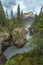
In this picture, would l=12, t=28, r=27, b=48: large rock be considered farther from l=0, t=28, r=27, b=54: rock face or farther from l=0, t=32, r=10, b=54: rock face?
l=0, t=32, r=10, b=54: rock face

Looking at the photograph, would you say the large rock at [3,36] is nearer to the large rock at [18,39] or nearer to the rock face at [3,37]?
the rock face at [3,37]

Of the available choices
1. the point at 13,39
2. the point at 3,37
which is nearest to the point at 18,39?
the point at 13,39

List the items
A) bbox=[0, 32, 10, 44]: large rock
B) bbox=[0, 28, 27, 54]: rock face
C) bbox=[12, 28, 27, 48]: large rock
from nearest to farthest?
1. bbox=[0, 32, 10, 44]: large rock
2. bbox=[0, 28, 27, 54]: rock face
3. bbox=[12, 28, 27, 48]: large rock

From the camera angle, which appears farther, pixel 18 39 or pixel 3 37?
pixel 18 39

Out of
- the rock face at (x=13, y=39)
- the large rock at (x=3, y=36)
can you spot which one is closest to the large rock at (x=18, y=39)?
the rock face at (x=13, y=39)

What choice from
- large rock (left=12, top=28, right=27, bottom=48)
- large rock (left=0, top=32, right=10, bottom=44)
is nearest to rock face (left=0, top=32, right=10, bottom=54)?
large rock (left=0, top=32, right=10, bottom=44)

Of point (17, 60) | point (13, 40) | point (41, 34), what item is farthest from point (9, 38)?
point (41, 34)

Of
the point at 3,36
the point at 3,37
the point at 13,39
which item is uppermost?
the point at 3,36

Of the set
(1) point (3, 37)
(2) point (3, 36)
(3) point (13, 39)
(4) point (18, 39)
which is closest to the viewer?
(1) point (3, 37)

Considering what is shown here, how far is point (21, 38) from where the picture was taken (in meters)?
48.3

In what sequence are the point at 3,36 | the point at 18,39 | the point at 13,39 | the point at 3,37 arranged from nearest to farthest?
the point at 3,37, the point at 3,36, the point at 18,39, the point at 13,39

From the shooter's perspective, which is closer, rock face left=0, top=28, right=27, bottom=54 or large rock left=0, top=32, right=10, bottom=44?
large rock left=0, top=32, right=10, bottom=44

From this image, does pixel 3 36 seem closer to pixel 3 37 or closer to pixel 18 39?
pixel 3 37

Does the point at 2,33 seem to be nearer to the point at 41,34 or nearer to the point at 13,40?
the point at 13,40
